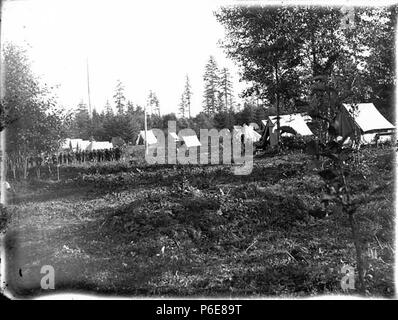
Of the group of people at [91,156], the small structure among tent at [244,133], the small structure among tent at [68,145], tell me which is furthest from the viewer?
the small structure among tent at [244,133]

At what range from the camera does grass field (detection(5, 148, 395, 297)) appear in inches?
202

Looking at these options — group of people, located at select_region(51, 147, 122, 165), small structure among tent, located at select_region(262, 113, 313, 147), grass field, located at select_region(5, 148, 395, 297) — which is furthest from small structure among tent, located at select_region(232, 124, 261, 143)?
grass field, located at select_region(5, 148, 395, 297)

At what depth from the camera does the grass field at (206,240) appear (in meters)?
5.12

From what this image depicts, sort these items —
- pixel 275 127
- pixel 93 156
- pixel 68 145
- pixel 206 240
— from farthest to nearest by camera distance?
1. pixel 68 145
2. pixel 93 156
3. pixel 275 127
4. pixel 206 240

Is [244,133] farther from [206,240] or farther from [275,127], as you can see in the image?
[206,240]

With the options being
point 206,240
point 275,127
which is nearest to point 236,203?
point 206,240

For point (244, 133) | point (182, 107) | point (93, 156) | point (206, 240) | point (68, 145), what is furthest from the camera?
point (182, 107)

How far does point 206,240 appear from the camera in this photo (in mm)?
6805

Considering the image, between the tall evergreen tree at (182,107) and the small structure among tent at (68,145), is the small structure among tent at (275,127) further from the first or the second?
the tall evergreen tree at (182,107)

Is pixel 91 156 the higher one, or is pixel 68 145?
pixel 68 145

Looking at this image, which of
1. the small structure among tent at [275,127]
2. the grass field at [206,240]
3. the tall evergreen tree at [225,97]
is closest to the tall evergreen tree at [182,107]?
the tall evergreen tree at [225,97]

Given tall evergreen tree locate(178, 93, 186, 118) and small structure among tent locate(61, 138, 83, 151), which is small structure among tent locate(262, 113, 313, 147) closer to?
small structure among tent locate(61, 138, 83, 151)

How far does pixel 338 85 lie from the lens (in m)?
5.86
